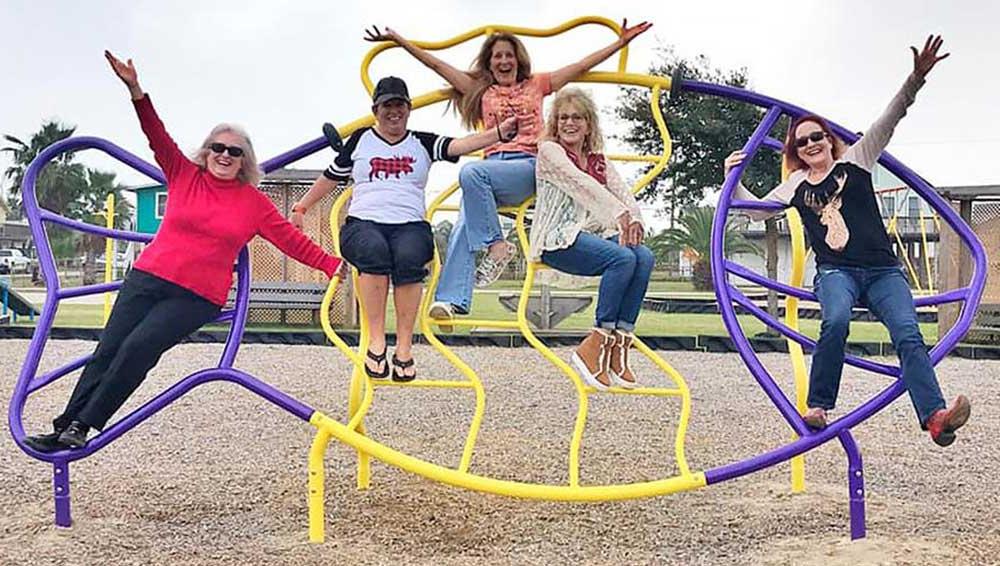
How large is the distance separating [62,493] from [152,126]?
58.6 inches

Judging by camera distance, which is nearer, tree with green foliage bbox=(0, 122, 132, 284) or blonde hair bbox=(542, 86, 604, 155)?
blonde hair bbox=(542, 86, 604, 155)

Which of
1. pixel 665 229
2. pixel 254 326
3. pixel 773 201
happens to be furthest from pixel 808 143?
pixel 665 229

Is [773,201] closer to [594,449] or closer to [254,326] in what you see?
[594,449]

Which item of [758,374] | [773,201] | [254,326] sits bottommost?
[254,326]

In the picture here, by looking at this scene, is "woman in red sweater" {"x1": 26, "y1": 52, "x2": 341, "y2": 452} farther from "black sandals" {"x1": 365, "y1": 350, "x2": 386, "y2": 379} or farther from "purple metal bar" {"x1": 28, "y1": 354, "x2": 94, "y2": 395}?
"black sandals" {"x1": 365, "y1": 350, "x2": 386, "y2": 379}

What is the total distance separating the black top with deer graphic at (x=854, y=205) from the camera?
147 inches

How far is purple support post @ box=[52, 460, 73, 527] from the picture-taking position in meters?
Answer: 3.99

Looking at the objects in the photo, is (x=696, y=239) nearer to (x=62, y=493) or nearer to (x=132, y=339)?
(x=62, y=493)

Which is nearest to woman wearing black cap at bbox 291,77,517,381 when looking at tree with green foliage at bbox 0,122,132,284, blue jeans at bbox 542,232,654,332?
blue jeans at bbox 542,232,654,332

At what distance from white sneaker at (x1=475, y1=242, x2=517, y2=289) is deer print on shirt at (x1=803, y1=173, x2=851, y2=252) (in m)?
1.16

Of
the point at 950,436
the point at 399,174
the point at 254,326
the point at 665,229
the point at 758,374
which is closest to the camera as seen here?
the point at 950,436

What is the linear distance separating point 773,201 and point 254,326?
11534 mm

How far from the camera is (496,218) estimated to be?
4.06m

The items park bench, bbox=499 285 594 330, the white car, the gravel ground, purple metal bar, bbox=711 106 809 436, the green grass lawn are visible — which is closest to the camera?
purple metal bar, bbox=711 106 809 436
